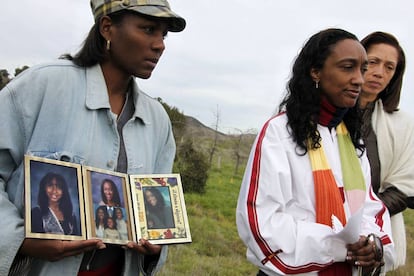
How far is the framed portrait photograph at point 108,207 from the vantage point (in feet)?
5.87

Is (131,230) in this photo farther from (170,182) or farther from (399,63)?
(399,63)

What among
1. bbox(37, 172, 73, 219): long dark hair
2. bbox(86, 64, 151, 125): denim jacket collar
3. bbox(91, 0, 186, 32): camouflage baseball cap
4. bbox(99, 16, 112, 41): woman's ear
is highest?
bbox(91, 0, 186, 32): camouflage baseball cap

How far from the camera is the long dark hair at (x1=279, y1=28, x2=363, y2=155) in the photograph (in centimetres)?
235

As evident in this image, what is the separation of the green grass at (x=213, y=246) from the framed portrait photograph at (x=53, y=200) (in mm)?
4074

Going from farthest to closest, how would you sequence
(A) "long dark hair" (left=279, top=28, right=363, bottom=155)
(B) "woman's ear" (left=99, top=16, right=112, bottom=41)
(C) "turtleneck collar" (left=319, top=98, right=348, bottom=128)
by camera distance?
(C) "turtleneck collar" (left=319, top=98, right=348, bottom=128) → (A) "long dark hair" (left=279, top=28, right=363, bottom=155) → (B) "woman's ear" (left=99, top=16, right=112, bottom=41)

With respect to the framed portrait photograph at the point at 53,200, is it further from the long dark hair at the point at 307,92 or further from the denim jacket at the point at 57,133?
the long dark hair at the point at 307,92

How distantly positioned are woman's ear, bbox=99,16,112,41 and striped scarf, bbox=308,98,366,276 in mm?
1058

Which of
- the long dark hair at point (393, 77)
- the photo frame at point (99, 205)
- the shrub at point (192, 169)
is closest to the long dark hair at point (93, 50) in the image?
the photo frame at point (99, 205)

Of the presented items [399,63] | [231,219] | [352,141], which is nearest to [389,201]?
[352,141]

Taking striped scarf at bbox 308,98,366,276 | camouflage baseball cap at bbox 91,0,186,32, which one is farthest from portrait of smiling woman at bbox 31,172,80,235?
striped scarf at bbox 308,98,366,276

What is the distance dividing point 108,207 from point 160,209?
0.23 meters

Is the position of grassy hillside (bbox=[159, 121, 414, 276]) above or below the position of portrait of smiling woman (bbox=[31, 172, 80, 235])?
below

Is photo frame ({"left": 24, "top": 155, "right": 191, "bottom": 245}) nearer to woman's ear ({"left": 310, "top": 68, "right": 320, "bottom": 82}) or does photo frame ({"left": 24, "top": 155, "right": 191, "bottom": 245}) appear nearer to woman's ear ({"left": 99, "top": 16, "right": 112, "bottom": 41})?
woman's ear ({"left": 99, "top": 16, "right": 112, "bottom": 41})

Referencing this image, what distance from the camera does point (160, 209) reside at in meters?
1.98
